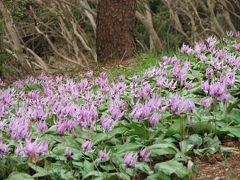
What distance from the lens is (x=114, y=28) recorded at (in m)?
8.95

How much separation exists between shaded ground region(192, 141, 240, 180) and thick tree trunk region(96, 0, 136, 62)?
5319mm

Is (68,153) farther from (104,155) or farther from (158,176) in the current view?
(158,176)

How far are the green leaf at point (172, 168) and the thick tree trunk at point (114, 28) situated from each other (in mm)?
5659

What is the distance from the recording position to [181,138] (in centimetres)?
376

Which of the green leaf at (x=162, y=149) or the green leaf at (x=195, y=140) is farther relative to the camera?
the green leaf at (x=195, y=140)

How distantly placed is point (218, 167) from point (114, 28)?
5675 millimetres

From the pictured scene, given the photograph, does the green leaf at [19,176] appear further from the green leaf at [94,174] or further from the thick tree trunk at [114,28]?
the thick tree trunk at [114,28]

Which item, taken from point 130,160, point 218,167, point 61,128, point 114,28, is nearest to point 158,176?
point 130,160

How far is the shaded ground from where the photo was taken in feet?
11.1

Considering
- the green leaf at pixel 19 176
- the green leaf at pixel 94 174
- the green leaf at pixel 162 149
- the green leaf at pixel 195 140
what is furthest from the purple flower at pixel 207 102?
the green leaf at pixel 19 176

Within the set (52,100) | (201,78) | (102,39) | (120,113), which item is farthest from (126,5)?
(120,113)

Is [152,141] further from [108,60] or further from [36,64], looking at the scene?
[36,64]

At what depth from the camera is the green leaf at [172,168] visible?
10.6 feet

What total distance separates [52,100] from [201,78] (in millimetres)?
1716
